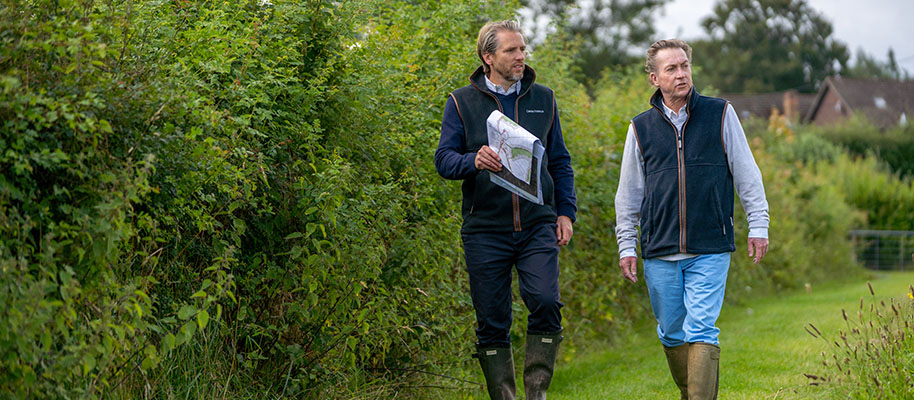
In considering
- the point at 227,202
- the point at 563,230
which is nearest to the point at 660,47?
the point at 563,230

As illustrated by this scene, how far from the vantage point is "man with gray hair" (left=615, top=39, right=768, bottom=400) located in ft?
15.5

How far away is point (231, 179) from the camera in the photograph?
3893 mm

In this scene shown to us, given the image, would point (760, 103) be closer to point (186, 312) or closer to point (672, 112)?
point (672, 112)

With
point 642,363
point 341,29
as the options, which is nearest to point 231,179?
point 341,29

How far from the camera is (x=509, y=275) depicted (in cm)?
481

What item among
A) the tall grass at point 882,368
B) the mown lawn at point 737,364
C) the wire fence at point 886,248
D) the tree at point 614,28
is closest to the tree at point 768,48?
the tree at point 614,28

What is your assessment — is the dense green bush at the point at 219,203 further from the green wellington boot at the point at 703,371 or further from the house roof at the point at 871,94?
the house roof at the point at 871,94

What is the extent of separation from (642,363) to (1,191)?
5.83 metres

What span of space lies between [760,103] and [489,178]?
57024mm

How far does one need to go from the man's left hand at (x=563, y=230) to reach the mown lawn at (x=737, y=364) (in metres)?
1.40

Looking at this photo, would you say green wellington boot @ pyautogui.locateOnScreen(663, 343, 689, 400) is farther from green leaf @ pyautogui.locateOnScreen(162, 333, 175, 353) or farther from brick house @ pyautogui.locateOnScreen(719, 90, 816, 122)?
brick house @ pyautogui.locateOnScreen(719, 90, 816, 122)

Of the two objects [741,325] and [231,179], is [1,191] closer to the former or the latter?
[231,179]

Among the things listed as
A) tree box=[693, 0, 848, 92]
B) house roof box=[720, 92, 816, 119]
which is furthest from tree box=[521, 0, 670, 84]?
tree box=[693, 0, 848, 92]

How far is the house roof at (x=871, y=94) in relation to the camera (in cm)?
5653
